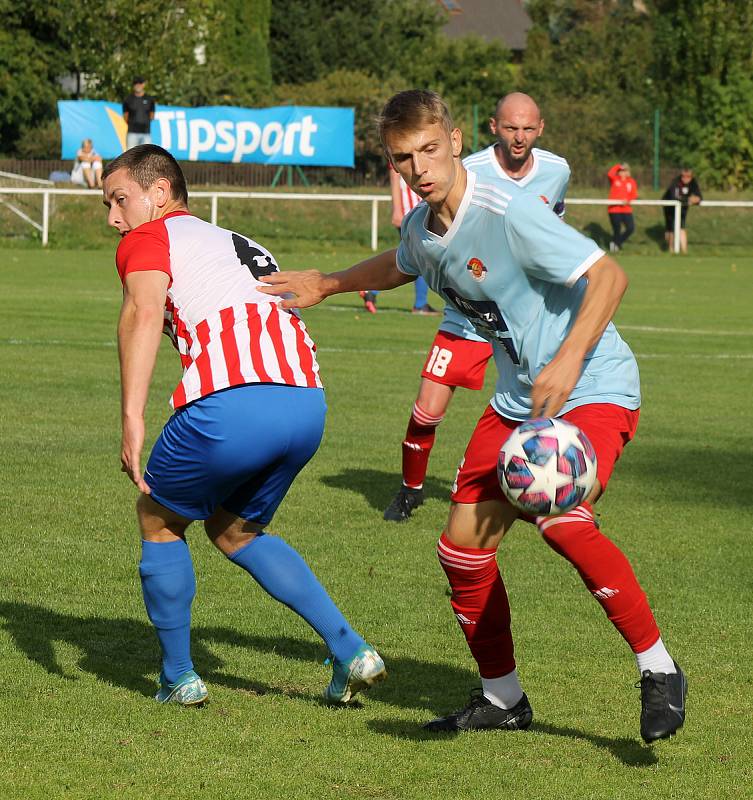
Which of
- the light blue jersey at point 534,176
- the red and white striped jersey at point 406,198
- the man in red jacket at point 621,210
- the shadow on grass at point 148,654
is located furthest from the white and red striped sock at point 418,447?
the man in red jacket at point 621,210

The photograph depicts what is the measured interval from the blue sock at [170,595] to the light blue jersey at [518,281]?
1.18 metres

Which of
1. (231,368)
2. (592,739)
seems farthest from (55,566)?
(592,739)

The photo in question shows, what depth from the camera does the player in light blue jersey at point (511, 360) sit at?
4.23 m

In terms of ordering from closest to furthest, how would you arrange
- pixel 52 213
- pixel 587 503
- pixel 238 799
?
pixel 238 799 < pixel 587 503 < pixel 52 213

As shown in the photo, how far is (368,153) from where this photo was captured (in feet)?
146

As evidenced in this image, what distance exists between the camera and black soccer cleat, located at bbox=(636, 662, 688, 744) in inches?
165

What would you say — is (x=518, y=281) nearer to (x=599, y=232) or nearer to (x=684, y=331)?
(x=684, y=331)

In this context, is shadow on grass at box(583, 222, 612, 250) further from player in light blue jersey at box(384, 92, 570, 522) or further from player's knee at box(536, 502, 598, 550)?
player's knee at box(536, 502, 598, 550)

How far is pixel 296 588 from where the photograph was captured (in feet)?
16.1

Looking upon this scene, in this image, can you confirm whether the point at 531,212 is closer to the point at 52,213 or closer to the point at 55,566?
the point at 55,566

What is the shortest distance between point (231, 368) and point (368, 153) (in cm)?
4063

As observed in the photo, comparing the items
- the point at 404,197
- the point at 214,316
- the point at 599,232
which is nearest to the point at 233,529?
the point at 214,316

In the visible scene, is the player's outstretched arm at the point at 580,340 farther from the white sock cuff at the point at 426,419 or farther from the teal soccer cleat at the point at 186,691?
the white sock cuff at the point at 426,419

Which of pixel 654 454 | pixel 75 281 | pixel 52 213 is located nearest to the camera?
pixel 654 454
